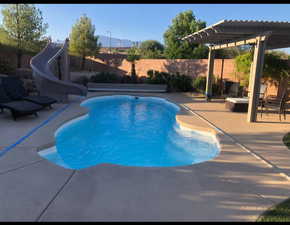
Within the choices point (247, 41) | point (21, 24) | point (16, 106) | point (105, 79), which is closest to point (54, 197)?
point (16, 106)

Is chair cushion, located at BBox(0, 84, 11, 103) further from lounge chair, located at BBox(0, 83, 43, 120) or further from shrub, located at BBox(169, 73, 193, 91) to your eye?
shrub, located at BBox(169, 73, 193, 91)

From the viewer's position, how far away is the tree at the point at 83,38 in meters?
24.0

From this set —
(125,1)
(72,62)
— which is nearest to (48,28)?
(72,62)

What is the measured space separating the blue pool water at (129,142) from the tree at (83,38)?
16954 millimetres

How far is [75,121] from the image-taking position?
7383 mm

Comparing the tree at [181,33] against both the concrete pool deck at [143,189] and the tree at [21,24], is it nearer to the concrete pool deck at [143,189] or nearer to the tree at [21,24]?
the tree at [21,24]

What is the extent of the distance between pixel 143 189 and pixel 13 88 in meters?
6.96

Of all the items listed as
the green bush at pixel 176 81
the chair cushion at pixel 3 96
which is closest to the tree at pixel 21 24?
the green bush at pixel 176 81

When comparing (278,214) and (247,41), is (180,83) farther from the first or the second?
(278,214)

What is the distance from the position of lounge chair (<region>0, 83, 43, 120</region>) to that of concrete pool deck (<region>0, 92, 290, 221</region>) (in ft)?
6.06

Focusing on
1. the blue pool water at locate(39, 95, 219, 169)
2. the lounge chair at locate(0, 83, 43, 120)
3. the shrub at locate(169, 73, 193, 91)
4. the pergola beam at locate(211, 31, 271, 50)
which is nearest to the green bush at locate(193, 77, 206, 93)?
the shrub at locate(169, 73, 193, 91)

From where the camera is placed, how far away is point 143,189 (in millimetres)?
3092

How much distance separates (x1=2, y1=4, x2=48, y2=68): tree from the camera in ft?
52.4

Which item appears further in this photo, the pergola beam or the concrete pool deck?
the pergola beam
